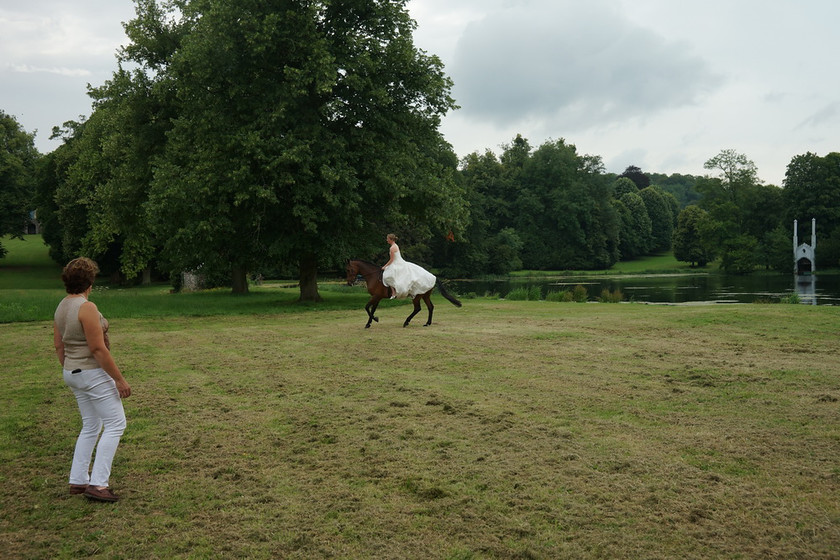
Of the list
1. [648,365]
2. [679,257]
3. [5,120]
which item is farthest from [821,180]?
[5,120]

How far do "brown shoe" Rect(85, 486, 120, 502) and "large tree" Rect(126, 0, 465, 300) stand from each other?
17.4 meters

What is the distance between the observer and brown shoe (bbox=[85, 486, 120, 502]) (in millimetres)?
5344

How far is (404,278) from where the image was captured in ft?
53.9

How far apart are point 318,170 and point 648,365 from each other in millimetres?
16266

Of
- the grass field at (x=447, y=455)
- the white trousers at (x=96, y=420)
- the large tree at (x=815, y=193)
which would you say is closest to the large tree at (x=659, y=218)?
the large tree at (x=815, y=193)

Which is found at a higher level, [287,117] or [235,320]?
[287,117]

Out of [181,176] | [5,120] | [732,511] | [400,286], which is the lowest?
[732,511]

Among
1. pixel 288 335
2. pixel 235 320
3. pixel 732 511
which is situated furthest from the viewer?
pixel 235 320

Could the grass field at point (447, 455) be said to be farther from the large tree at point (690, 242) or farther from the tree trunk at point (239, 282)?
the large tree at point (690, 242)

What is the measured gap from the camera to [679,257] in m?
101

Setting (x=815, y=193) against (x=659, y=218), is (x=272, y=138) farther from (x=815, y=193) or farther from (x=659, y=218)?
(x=659, y=218)

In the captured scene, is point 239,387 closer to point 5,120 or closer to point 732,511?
point 732,511

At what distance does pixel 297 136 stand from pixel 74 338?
1903 centimetres

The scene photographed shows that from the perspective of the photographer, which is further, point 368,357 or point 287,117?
point 287,117
